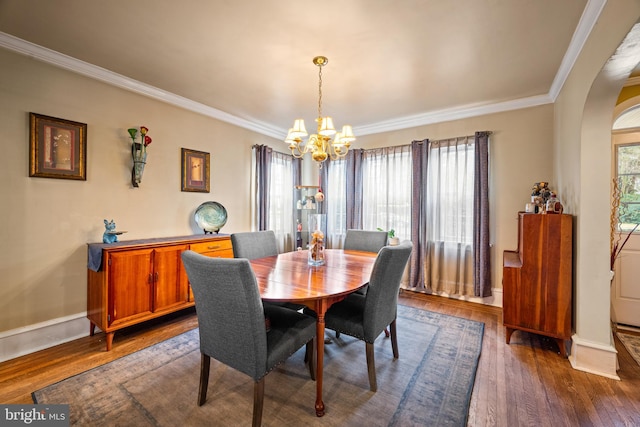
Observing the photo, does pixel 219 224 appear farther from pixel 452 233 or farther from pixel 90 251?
pixel 452 233

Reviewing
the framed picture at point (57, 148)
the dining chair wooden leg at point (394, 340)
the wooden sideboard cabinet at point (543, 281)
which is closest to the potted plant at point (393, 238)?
the wooden sideboard cabinet at point (543, 281)

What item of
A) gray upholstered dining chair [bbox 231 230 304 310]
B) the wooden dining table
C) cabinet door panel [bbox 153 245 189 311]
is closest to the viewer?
the wooden dining table

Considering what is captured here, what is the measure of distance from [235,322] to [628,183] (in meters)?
4.14

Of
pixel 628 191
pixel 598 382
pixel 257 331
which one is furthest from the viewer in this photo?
pixel 628 191

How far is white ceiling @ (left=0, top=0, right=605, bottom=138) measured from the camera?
1793 mm

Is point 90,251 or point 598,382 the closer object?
point 598,382

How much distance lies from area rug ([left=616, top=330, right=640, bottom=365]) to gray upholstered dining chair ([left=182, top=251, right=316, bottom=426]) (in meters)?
2.96

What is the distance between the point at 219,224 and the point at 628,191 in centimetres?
476

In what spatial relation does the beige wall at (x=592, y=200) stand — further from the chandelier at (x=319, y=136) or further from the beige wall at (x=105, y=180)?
the chandelier at (x=319, y=136)

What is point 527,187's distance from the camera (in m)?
3.24

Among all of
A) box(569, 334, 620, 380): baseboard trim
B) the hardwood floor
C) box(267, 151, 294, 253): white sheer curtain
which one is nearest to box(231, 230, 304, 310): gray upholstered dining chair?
the hardwood floor

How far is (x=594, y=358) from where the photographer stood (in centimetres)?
201

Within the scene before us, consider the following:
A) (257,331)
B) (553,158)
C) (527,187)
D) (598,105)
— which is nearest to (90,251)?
(257,331)

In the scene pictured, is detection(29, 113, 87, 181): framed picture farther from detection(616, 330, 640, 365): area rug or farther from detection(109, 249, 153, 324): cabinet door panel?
detection(616, 330, 640, 365): area rug
